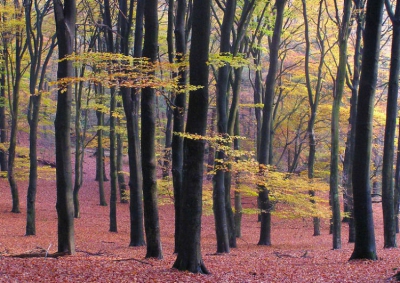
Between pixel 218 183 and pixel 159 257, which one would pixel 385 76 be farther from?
pixel 159 257

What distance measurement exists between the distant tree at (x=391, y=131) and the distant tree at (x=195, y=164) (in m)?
6.49

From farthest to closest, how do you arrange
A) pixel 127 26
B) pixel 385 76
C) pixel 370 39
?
pixel 385 76, pixel 127 26, pixel 370 39

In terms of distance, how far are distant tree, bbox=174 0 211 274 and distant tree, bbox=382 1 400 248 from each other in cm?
649

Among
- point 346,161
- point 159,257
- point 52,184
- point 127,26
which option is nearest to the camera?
point 159,257

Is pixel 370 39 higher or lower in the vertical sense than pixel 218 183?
higher

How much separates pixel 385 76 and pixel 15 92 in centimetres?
2161

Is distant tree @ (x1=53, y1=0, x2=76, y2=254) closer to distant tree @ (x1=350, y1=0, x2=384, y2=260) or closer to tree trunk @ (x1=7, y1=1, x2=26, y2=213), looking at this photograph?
distant tree @ (x1=350, y1=0, x2=384, y2=260)

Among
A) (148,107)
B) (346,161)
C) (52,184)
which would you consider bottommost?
(52,184)

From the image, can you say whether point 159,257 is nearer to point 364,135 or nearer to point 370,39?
point 364,135

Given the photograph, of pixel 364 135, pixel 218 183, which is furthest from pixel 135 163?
pixel 364 135

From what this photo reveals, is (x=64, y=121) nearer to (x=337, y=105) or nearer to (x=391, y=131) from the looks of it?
(x=391, y=131)

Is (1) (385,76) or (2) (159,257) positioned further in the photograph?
(1) (385,76)

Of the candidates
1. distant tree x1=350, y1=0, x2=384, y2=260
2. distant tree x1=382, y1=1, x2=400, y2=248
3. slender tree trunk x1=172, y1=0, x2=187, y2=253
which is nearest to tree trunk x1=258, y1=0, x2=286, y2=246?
distant tree x1=382, y1=1, x2=400, y2=248

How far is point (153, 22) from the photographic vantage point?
930 cm
